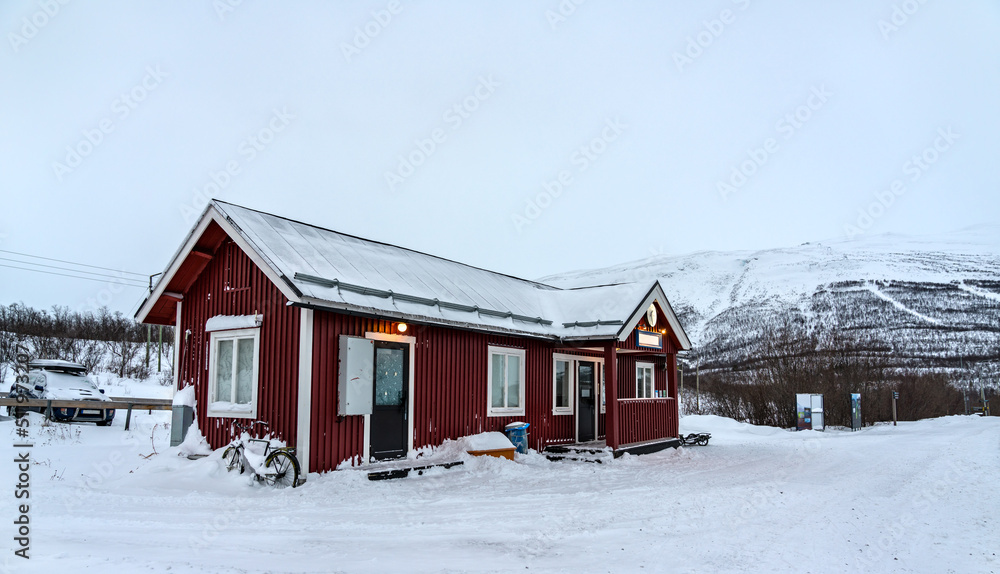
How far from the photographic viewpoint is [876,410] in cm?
3178

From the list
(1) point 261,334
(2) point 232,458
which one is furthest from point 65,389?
(2) point 232,458

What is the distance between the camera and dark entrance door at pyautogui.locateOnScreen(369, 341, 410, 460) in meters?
11.2

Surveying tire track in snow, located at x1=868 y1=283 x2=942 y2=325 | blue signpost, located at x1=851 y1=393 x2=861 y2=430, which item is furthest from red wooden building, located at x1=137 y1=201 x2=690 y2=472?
tire track in snow, located at x1=868 y1=283 x2=942 y2=325

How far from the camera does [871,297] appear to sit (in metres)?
106

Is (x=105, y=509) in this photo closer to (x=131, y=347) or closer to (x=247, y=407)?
(x=247, y=407)

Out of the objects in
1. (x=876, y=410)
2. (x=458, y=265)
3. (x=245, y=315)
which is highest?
(x=458, y=265)

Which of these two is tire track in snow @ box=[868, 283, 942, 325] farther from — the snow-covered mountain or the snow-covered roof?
the snow-covered roof

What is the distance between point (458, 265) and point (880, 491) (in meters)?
10.5

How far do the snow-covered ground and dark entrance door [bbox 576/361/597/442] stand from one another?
287 cm

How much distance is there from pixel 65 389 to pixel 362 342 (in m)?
12.1

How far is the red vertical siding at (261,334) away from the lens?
1032cm

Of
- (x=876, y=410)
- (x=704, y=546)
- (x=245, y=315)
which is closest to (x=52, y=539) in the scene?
(x=245, y=315)
